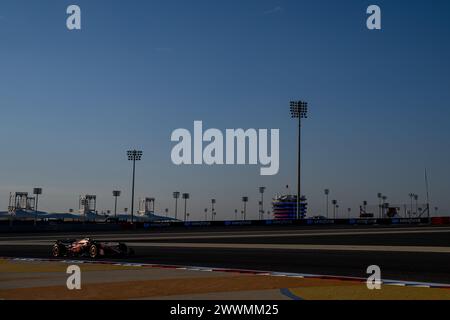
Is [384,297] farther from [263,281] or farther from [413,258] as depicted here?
[413,258]

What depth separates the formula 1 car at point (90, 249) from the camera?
20.9 metres

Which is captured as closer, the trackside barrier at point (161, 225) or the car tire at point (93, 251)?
the car tire at point (93, 251)

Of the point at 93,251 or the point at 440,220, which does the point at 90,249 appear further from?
the point at 440,220

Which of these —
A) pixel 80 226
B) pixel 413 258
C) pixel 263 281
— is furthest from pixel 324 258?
pixel 80 226

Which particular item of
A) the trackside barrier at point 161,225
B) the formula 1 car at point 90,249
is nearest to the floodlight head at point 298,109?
the trackside barrier at point 161,225

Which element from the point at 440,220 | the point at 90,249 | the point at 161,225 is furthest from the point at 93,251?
the point at 440,220

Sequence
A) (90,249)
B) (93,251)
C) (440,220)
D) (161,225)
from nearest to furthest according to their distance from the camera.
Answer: (93,251) < (90,249) < (440,220) < (161,225)

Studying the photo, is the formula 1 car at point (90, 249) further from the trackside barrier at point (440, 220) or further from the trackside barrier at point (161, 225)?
the trackside barrier at point (440, 220)

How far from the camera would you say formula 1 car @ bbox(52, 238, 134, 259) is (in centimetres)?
2094

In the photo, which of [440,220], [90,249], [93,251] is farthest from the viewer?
[440,220]

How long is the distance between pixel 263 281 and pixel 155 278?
108 inches

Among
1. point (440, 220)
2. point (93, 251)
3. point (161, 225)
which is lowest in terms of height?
point (93, 251)

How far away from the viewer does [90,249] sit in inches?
835
